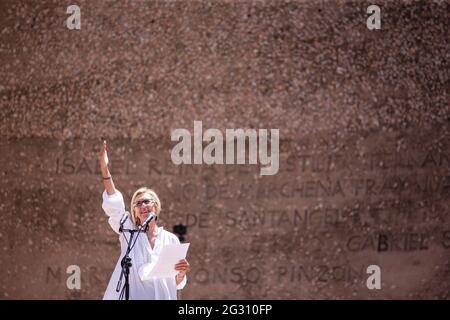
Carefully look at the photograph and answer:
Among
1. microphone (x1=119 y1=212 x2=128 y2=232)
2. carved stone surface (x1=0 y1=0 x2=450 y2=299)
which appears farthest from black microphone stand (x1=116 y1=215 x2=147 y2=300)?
carved stone surface (x1=0 y1=0 x2=450 y2=299)

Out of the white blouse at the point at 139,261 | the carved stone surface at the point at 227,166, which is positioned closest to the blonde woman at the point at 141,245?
the white blouse at the point at 139,261

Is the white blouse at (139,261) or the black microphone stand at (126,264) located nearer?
the black microphone stand at (126,264)

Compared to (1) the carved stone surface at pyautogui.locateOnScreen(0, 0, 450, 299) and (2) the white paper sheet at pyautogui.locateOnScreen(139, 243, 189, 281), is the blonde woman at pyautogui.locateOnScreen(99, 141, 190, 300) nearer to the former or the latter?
(2) the white paper sheet at pyautogui.locateOnScreen(139, 243, 189, 281)

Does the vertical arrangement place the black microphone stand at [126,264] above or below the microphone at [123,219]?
below

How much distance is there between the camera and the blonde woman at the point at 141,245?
4289 millimetres

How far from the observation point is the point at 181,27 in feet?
22.7

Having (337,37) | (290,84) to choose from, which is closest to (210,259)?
(290,84)

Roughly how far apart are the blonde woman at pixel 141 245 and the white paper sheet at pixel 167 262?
4cm

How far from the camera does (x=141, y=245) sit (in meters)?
4.34

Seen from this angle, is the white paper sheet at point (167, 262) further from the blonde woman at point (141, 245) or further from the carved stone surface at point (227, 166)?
the carved stone surface at point (227, 166)

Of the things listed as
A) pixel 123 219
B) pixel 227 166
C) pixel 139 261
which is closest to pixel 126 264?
pixel 139 261

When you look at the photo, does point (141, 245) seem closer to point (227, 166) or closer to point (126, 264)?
point (126, 264)

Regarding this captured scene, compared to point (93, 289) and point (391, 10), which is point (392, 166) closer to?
point (391, 10)

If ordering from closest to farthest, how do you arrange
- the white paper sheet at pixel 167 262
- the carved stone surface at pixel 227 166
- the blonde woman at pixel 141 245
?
the white paper sheet at pixel 167 262 → the blonde woman at pixel 141 245 → the carved stone surface at pixel 227 166
